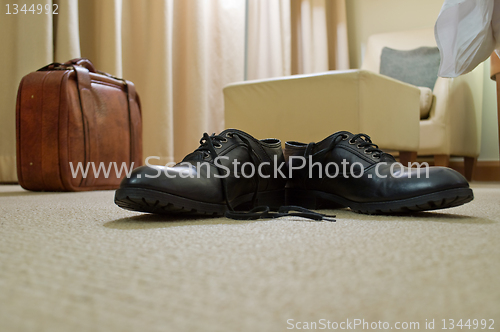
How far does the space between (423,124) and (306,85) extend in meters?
0.92

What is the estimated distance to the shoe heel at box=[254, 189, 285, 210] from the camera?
73 cm

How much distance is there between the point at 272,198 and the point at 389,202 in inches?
9.1

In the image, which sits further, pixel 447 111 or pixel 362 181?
pixel 447 111

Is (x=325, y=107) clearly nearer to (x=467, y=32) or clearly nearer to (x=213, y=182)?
(x=467, y=32)

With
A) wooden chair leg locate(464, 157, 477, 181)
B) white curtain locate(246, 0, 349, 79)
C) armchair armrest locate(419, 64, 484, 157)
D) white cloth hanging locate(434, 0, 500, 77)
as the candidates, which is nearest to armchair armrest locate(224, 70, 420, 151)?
armchair armrest locate(419, 64, 484, 157)

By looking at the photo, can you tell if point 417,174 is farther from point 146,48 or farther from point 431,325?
point 146,48

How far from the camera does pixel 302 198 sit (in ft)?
2.59

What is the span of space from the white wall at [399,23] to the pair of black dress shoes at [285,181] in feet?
7.21

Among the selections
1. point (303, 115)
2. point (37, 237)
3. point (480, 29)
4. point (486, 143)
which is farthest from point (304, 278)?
point (486, 143)

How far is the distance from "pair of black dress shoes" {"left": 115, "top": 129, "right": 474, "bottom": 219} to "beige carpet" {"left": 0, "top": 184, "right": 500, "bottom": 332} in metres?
0.09

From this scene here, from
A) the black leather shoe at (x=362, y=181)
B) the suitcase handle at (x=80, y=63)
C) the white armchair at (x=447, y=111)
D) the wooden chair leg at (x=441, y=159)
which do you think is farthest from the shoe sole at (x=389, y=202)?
the wooden chair leg at (x=441, y=159)

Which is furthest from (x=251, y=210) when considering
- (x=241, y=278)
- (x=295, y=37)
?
(x=295, y=37)

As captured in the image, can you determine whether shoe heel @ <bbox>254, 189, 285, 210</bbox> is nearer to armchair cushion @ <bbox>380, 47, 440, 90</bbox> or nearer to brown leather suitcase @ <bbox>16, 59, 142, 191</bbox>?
brown leather suitcase @ <bbox>16, 59, 142, 191</bbox>

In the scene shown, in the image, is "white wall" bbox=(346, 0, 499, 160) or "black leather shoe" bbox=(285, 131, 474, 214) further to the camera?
"white wall" bbox=(346, 0, 499, 160)
